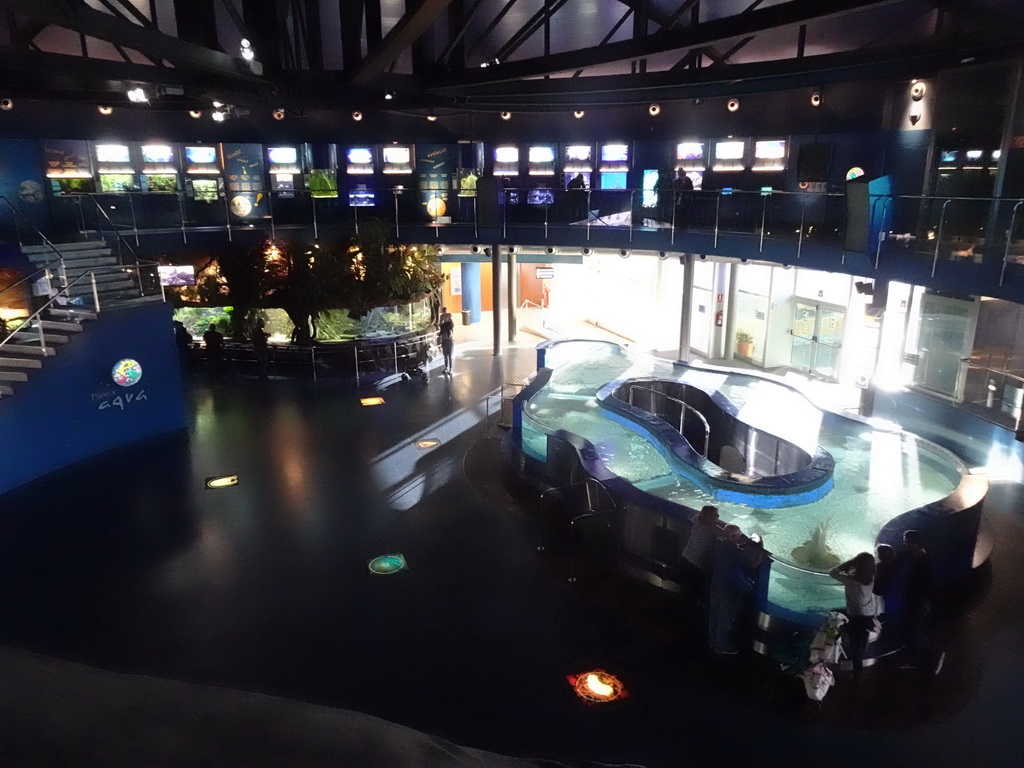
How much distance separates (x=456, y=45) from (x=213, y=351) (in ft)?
31.2

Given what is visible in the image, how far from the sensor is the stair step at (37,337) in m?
12.0

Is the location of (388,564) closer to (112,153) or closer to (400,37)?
(400,37)

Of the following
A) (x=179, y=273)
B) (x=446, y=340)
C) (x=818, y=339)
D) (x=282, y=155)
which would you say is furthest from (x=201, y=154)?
(x=818, y=339)

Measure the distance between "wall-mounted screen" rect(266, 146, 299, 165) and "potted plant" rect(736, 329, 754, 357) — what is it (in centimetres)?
1456

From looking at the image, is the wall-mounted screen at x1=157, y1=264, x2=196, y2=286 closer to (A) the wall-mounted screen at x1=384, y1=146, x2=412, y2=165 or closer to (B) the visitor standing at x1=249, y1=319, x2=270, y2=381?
(B) the visitor standing at x1=249, y1=319, x2=270, y2=381

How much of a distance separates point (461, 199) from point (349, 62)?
767 centimetres

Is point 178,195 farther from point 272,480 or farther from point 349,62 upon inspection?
point 272,480

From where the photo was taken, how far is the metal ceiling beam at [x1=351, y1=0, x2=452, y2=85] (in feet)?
29.9

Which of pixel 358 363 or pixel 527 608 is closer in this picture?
pixel 527 608

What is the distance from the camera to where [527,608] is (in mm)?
8375

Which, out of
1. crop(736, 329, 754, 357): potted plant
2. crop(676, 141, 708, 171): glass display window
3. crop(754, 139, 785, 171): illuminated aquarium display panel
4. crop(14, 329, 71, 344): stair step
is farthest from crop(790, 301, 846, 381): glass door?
crop(14, 329, 71, 344): stair step

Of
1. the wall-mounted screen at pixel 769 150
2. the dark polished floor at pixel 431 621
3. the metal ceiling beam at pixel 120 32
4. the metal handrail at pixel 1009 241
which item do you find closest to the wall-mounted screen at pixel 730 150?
the wall-mounted screen at pixel 769 150

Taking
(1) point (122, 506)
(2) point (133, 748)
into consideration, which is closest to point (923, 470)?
(2) point (133, 748)

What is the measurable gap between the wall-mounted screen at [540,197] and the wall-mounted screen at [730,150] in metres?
4.89
